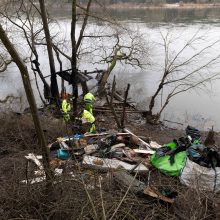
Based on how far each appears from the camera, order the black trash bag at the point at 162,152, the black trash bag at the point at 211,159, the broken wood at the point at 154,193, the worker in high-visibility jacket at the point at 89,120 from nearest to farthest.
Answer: the broken wood at the point at 154,193
the black trash bag at the point at 211,159
the black trash bag at the point at 162,152
the worker in high-visibility jacket at the point at 89,120

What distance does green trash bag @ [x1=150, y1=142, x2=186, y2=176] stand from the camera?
737 centimetres

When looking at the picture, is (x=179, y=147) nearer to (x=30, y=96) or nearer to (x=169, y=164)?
→ (x=169, y=164)

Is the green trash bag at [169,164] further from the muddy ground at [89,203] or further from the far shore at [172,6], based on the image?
the far shore at [172,6]

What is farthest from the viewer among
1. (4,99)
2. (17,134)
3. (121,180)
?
(4,99)

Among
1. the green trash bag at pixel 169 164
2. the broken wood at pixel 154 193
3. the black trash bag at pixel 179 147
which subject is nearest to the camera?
the broken wood at pixel 154 193

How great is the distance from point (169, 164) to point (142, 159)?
0.72 meters

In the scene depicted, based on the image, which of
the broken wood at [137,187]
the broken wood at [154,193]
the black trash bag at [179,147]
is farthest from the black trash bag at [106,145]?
the broken wood at [154,193]

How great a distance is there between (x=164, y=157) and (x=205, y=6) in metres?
44.6

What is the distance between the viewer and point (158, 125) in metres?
15.8

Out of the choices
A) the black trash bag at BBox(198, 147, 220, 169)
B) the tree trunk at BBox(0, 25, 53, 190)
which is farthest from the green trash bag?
the tree trunk at BBox(0, 25, 53, 190)

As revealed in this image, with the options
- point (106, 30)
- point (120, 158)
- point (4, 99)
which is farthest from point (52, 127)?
point (106, 30)

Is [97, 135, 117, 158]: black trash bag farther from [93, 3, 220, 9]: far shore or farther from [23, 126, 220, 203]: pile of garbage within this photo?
[93, 3, 220, 9]: far shore

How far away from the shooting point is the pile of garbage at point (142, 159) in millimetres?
6453

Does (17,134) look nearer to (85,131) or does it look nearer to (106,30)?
(85,131)
